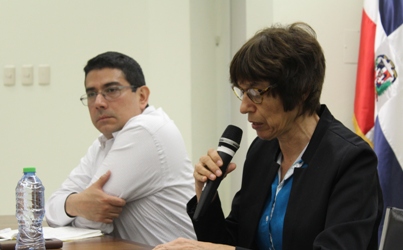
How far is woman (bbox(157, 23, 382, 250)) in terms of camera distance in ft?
5.60

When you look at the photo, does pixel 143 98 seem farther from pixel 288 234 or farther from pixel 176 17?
pixel 176 17

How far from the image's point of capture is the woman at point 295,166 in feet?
5.60

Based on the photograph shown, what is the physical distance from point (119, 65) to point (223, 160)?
1.23 meters

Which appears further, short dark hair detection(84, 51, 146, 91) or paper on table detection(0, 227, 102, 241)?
short dark hair detection(84, 51, 146, 91)

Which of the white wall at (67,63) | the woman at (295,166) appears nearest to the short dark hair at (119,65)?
the woman at (295,166)

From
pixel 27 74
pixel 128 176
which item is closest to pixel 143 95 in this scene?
pixel 128 176

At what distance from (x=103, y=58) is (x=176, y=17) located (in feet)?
5.64

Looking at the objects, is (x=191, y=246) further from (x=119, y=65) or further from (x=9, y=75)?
(x=9, y=75)

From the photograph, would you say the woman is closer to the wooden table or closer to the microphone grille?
the microphone grille

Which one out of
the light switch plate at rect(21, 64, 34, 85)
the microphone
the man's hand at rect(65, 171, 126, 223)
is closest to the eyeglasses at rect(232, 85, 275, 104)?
the microphone

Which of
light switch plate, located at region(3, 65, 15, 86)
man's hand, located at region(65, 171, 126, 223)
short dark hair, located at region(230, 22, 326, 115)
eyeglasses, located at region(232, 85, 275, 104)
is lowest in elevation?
man's hand, located at region(65, 171, 126, 223)

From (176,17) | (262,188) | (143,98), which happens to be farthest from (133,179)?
(176,17)

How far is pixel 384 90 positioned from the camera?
354 cm

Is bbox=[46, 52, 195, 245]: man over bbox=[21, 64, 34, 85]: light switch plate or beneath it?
beneath
